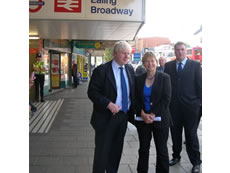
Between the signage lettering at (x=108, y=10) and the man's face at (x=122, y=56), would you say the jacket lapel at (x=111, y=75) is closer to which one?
the man's face at (x=122, y=56)

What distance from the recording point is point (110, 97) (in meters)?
2.95

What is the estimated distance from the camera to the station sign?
6.07 m

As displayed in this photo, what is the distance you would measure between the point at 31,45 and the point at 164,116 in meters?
9.66

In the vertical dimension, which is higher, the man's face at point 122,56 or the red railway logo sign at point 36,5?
the red railway logo sign at point 36,5

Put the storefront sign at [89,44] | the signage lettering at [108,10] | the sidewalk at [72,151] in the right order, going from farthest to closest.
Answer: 1. the storefront sign at [89,44]
2. the signage lettering at [108,10]
3. the sidewalk at [72,151]

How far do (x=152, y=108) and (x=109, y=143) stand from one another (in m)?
0.68

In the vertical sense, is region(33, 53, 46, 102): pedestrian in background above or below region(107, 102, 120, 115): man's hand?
above

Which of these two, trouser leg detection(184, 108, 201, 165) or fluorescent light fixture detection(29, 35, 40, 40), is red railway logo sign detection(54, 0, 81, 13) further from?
fluorescent light fixture detection(29, 35, 40, 40)

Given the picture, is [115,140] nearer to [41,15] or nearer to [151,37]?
[41,15]

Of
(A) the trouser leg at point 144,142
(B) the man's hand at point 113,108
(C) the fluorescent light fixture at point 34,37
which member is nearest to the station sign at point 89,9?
(A) the trouser leg at point 144,142

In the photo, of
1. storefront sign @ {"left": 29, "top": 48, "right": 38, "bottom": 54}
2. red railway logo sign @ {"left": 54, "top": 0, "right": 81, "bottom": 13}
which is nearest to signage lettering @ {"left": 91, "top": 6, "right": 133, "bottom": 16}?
red railway logo sign @ {"left": 54, "top": 0, "right": 81, "bottom": 13}

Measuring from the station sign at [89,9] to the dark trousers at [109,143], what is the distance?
3784 millimetres

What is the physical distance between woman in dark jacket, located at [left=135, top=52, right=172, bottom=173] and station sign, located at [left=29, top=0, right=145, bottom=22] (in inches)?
132

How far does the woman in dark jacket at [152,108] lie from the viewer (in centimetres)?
311
